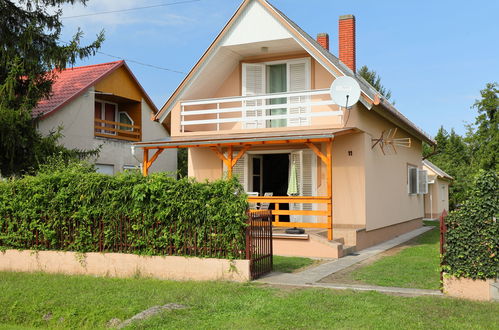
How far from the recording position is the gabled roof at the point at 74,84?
21020mm

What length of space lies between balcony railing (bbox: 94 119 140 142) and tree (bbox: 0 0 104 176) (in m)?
5.56

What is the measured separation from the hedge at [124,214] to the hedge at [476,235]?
3802 millimetres

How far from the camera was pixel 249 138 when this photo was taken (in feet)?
49.8

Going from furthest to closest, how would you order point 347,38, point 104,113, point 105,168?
1. point 104,113
2. point 105,168
3. point 347,38

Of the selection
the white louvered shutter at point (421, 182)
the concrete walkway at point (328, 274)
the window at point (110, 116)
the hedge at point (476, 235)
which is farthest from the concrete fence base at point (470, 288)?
the window at point (110, 116)

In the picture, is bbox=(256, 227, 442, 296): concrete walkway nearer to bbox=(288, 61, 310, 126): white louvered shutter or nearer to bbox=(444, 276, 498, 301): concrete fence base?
bbox=(444, 276, 498, 301): concrete fence base

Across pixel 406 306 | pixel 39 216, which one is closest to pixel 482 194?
pixel 406 306

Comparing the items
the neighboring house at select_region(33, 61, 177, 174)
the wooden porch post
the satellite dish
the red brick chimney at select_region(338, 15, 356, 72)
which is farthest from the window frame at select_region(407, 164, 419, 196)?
the neighboring house at select_region(33, 61, 177, 174)

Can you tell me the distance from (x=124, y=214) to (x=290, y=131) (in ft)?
22.2

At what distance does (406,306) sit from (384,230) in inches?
439

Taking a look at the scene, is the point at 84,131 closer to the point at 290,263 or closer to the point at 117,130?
the point at 117,130

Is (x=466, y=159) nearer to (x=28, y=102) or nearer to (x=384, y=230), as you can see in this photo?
(x=384, y=230)

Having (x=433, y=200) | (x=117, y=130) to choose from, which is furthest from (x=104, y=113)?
(x=433, y=200)

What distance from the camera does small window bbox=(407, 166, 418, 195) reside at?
72.8 ft
